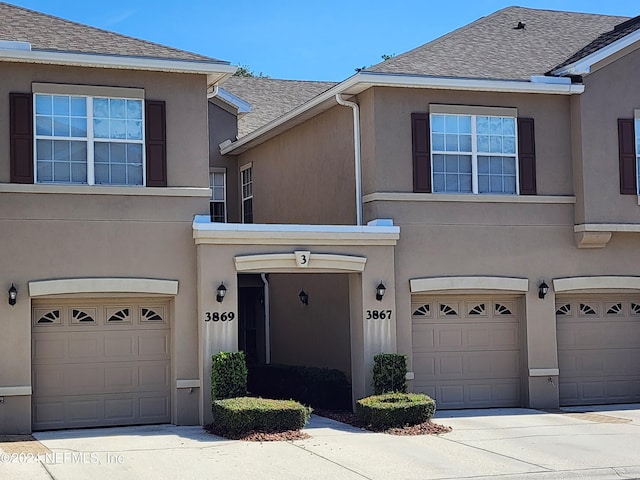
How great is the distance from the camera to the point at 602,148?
19.2m

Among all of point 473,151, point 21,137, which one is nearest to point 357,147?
point 473,151

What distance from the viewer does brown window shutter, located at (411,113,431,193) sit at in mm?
18344

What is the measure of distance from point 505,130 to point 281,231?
5377 mm

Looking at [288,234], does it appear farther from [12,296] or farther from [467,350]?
[12,296]

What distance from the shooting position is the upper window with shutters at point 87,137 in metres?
16.2

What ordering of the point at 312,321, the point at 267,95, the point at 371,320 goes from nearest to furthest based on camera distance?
the point at 371,320
the point at 312,321
the point at 267,95

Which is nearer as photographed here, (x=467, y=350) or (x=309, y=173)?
(x=467, y=350)

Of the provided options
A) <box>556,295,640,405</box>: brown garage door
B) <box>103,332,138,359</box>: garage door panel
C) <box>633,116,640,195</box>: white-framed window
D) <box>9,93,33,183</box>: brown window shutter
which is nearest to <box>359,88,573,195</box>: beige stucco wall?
<box>633,116,640,195</box>: white-framed window

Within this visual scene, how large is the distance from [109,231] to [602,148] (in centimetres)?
1025

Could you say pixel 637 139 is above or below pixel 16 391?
above

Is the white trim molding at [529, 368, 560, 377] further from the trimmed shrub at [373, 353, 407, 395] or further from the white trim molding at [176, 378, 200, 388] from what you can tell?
the white trim molding at [176, 378, 200, 388]

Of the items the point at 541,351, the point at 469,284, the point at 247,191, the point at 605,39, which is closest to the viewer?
the point at 469,284

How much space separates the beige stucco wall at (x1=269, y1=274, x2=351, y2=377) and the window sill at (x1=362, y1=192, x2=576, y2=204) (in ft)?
7.40

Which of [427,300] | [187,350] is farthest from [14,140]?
[427,300]
